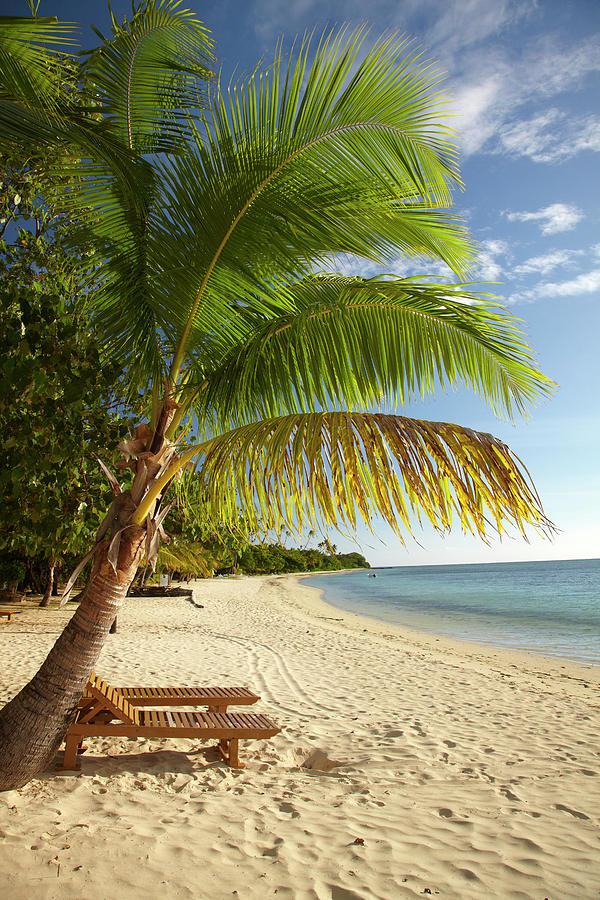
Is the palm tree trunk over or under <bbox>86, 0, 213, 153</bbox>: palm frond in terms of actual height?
under

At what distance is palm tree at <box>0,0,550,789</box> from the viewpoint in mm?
2963

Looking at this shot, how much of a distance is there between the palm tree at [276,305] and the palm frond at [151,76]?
0.05ft

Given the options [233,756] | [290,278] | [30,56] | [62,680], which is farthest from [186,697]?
[30,56]

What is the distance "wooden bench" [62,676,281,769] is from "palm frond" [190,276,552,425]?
2286 mm

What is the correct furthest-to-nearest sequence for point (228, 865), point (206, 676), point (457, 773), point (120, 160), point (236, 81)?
point (206, 676)
point (457, 773)
point (120, 160)
point (236, 81)
point (228, 865)

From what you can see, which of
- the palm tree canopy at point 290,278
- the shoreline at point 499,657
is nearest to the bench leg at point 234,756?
the palm tree canopy at point 290,278

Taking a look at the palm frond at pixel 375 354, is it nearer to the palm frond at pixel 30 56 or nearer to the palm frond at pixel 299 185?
the palm frond at pixel 299 185

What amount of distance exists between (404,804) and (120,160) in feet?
14.7

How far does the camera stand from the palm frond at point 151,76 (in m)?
3.78

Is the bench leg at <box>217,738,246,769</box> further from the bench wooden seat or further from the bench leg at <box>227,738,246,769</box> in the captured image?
the bench wooden seat

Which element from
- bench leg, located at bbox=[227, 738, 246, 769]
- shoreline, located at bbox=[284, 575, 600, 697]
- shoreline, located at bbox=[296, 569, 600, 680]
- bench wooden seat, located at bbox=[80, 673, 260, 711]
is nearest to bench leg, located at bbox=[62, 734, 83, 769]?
bench wooden seat, located at bbox=[80, 673, 260, 711]

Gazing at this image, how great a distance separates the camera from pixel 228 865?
272 cm

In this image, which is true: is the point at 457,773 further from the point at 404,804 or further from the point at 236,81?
the point at 236,81

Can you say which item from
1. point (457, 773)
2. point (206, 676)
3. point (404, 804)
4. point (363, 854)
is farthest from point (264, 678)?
point (363, 854)
